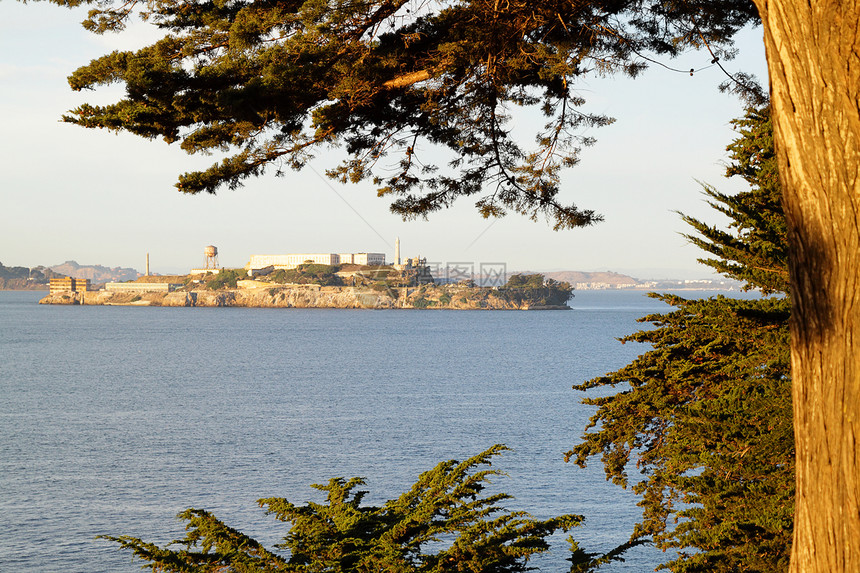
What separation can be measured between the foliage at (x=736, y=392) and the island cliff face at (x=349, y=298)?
170446mm

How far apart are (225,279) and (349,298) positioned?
3086cm

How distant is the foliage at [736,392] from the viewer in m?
6.89

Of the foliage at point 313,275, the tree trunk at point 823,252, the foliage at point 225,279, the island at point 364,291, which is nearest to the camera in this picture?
the tree trunk at point 823,252

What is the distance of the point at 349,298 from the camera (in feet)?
590

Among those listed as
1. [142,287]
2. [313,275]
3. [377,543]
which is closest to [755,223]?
[377,543]

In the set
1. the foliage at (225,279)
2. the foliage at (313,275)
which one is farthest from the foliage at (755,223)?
the foliage at (225,279)

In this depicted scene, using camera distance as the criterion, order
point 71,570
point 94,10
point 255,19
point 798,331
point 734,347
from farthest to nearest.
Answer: point 71,570, point 734,347, point 94,10, point 255,19, point 798,331

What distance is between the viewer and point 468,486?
229 inches

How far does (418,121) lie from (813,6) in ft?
18.0

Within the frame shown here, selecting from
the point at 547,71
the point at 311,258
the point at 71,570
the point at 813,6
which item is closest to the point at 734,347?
the point at 547,71

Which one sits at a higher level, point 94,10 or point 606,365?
point 94,10

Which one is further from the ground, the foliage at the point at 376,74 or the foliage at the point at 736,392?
the foliage at the point at 376,74

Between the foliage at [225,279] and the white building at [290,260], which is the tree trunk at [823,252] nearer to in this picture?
the white building at [290,260]

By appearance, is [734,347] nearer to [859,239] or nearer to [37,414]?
[859,239]
